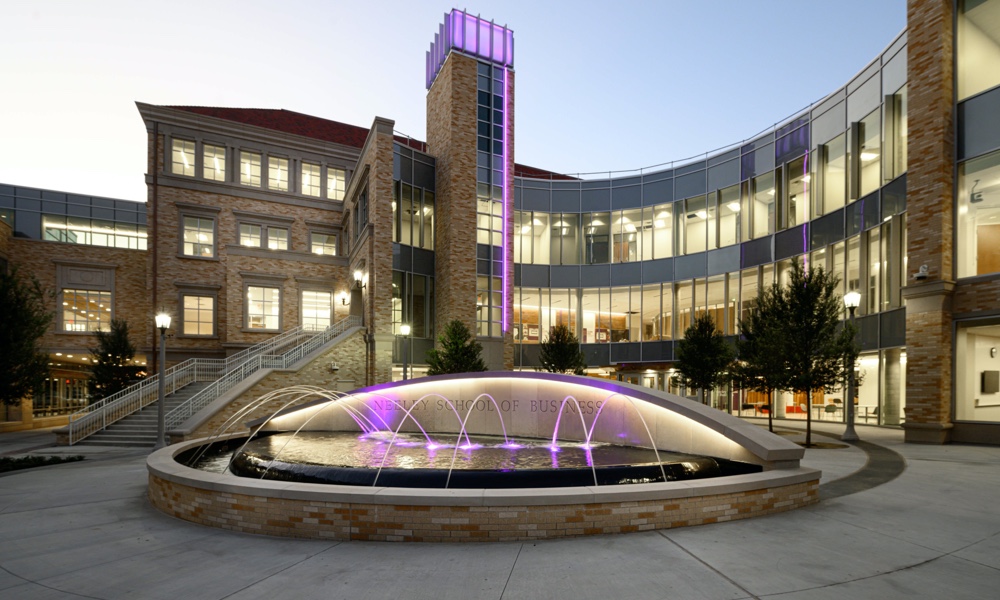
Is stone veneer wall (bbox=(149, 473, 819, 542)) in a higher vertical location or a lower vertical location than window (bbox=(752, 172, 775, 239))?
lower

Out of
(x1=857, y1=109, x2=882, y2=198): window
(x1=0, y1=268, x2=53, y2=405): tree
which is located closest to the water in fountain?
(x1=0, y1=268, x2=53, y2=405): tree

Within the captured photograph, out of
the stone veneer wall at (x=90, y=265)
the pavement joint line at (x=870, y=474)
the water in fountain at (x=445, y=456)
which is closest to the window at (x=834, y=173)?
the pavement joint line at (x=870, y=474)

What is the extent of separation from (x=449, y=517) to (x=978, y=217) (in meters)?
19.9

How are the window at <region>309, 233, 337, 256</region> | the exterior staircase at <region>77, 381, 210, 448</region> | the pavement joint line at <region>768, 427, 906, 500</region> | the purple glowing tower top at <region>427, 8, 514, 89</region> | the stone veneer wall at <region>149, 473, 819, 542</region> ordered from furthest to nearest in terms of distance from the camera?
the window at <region>309, 233, 337, 256</region> < the purple glowing tower top at <region>427, 8, 514, 89</region> < the exterior staircase at <region>77, 381, 210, 448</region> < the pavement joint line at <region>768, 427, 906, 500</region> < the stone veneer wall at <region>149, 473, 819, 542</region>

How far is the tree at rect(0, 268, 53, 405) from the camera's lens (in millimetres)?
19719

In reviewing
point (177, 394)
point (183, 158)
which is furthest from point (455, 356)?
point (183, 158)

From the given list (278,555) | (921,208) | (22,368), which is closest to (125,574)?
(278,555)

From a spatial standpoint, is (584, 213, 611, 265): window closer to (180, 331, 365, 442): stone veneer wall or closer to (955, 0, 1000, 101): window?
(180, 331, 365, 442): stone veneer wall

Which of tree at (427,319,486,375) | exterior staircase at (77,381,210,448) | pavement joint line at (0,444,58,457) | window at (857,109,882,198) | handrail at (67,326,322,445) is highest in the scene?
window at (857,109,882,198)

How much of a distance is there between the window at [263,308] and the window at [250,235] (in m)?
3.26

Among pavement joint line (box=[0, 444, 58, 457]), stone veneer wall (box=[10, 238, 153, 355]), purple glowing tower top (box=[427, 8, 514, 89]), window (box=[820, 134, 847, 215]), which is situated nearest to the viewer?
pavement joint line (box=[0, 444, 58, 457])

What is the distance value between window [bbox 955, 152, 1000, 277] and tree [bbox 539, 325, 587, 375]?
53.7 feet

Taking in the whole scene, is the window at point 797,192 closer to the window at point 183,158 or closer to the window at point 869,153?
the window at point 869,153

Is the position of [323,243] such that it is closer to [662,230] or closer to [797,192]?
[662,230]
